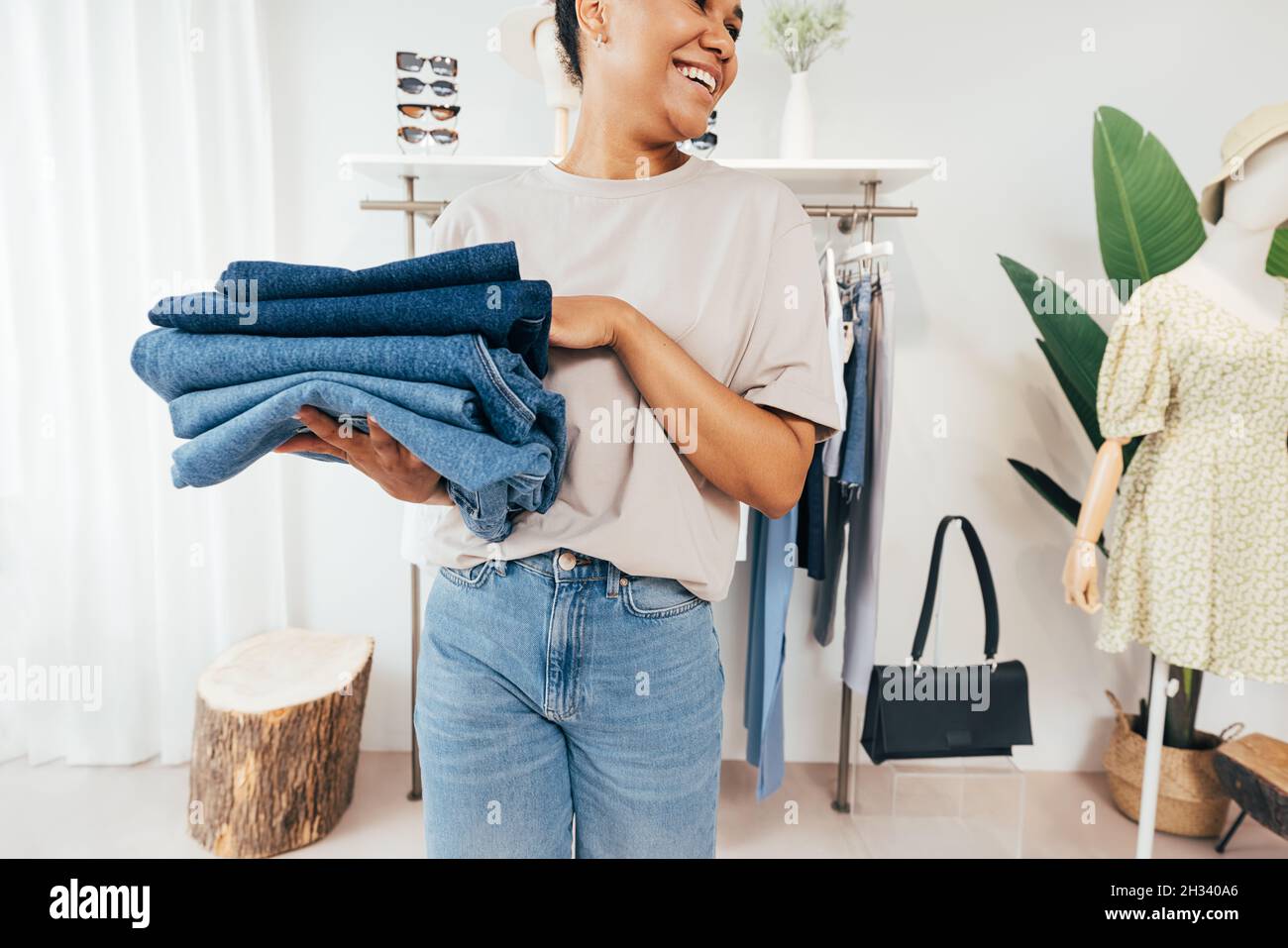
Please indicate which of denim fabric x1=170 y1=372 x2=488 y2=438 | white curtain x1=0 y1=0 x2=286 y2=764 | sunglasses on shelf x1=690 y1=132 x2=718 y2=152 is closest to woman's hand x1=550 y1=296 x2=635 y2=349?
denim fabric x1=170 y1=372 x2=488 y2=438

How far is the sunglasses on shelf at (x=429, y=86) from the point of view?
196 centimetres

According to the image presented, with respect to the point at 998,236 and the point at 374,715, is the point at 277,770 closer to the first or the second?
the point at 374,715

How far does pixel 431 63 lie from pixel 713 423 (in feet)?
5.37

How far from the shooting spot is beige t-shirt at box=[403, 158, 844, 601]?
79 centimetres

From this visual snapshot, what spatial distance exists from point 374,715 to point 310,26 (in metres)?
2.01

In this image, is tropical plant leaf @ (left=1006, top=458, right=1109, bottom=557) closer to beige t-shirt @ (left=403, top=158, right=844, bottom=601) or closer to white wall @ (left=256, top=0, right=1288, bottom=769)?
white wall @ (left=256, top=0, right=1288, bottom=769)

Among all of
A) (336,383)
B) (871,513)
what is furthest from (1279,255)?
(336,383)

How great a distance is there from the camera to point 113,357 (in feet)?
6.88

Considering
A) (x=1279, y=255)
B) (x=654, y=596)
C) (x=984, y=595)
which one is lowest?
(x=984, y=595)

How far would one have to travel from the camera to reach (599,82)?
0.86 m

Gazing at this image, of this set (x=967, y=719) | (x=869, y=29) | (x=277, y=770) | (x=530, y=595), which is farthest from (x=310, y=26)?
(x=967, y=719)

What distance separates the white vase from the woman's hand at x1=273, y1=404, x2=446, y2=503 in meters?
1.60
